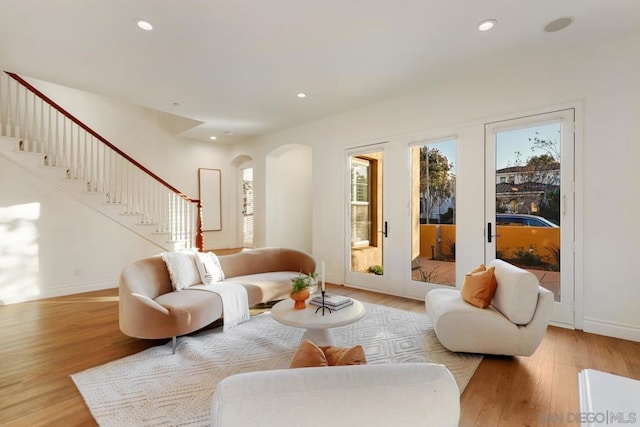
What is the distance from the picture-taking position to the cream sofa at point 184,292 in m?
2.79

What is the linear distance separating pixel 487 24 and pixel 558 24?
2.23ft

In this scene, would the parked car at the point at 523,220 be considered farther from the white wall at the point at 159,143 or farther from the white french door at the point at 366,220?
the white wall at the point at 159,143

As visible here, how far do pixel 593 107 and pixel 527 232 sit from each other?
149 cm

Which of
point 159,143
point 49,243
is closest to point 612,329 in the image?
point 49,243

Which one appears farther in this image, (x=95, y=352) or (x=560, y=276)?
(x=560, y=276)

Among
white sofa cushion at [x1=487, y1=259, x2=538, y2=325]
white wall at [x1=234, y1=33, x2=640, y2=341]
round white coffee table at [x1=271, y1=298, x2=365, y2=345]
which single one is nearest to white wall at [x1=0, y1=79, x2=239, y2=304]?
round white coffee table at [x1=271, y1=298, x2=365, y2=345]

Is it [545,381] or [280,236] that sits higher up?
[280,236]

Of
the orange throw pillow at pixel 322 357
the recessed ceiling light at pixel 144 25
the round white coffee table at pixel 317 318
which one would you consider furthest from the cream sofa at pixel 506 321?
the recessed ceiling light at pixel 144 25

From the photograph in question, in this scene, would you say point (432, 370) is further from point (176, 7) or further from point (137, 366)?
point (176, 7)

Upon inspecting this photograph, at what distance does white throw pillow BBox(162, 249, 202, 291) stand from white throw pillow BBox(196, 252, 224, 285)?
0.25ft

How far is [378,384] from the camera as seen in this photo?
841mm

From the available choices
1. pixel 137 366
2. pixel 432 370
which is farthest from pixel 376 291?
pixel 432 370

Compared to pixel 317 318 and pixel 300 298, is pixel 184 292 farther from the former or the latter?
pixel 317 318

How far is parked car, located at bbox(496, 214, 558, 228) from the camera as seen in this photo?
11.9ft
